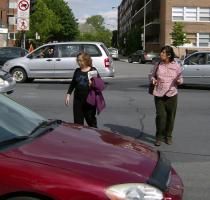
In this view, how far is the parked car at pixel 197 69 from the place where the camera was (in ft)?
68.1

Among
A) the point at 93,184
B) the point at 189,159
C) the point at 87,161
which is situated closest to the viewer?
the point at 93,184

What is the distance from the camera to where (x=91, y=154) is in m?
4.38

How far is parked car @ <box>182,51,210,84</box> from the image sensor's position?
2075 cm

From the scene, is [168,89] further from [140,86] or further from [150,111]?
[140,86]

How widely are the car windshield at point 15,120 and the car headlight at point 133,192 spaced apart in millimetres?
1099

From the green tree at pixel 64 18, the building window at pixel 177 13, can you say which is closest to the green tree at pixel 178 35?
the building window at pixel 177 13

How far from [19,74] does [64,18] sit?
89.5m

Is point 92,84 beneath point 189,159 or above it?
above

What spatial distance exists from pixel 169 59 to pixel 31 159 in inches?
213

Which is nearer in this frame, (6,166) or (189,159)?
(6,166)

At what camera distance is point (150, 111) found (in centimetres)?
1397

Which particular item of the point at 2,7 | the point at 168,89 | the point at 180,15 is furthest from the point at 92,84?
the point at 2,7

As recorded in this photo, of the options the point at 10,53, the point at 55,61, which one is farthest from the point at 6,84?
the point at 10,53

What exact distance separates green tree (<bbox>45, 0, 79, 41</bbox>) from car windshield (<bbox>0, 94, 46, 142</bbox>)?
10077 cm
